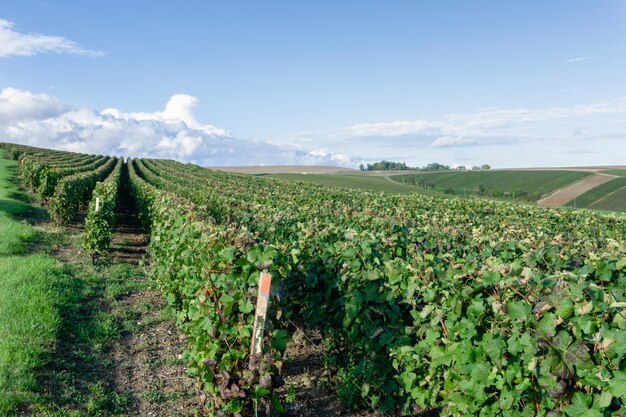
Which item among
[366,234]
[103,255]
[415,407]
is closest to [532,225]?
[366,234]

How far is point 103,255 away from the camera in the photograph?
1526 cm

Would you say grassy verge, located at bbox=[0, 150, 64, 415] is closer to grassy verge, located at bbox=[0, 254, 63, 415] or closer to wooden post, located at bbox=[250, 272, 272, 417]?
grassy verge, located at bbox=[0, 254, 63, 415]

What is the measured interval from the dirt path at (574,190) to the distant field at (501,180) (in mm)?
2207

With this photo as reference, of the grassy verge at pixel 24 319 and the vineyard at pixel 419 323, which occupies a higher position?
the vineyard at pixel 419 323

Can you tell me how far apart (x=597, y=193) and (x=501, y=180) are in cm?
2307

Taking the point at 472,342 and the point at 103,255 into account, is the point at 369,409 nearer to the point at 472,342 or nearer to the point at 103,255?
the point at 472,342

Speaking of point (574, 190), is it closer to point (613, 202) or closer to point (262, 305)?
point (613, 202)

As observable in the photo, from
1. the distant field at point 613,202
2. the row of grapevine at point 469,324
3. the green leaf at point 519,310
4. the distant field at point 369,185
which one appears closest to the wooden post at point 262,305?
the row of grapevine at point 469,324

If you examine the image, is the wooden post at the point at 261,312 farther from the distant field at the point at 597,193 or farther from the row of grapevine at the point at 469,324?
the distant field at the point at 597,193

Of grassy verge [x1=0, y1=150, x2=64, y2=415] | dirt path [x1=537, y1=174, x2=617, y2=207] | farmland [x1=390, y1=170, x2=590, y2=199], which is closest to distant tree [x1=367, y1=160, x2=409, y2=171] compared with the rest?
farmland [x1=390, y1=170, x2=590, y2=199]

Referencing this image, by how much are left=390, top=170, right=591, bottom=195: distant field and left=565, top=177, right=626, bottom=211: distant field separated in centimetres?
721

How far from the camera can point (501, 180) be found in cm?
8931

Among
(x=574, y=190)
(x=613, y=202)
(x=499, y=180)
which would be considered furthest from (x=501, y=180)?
(x=613, y=202)

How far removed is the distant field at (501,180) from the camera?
259ft
